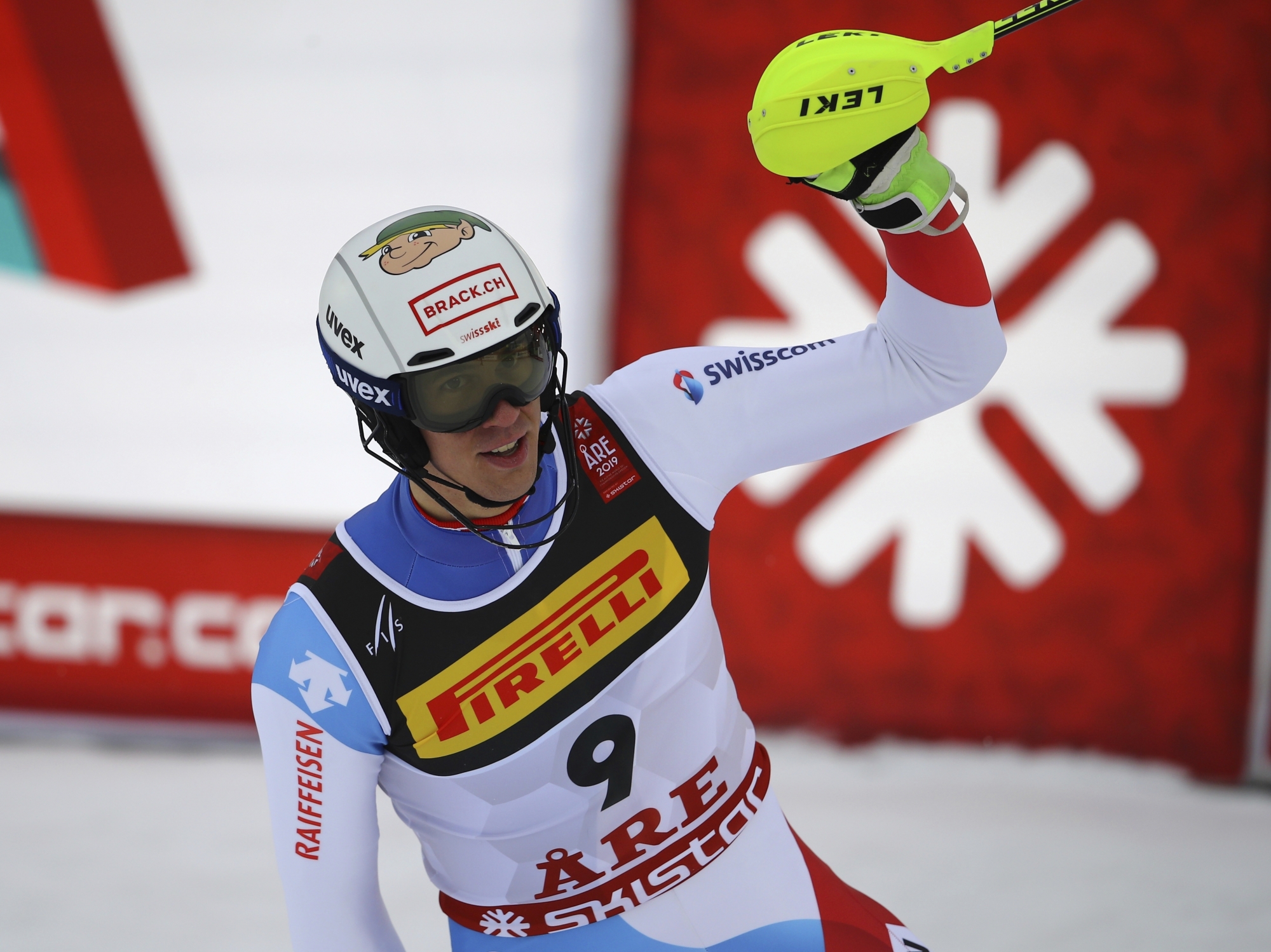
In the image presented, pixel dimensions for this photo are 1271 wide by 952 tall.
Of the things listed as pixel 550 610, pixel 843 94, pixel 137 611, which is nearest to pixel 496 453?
pixel 550 610

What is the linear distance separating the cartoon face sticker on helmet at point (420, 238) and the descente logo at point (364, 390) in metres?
0.14

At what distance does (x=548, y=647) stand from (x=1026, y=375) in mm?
2672

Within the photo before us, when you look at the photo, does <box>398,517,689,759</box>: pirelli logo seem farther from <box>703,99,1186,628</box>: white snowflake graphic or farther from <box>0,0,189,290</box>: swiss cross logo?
<box>0,0,189,290</box>: swiss cross logo

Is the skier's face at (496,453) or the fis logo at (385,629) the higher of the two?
the skier's face at (496,453)

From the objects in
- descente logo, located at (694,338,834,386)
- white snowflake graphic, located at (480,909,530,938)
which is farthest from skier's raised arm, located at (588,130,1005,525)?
white snowflake graphic, located at (480,909,530,938)

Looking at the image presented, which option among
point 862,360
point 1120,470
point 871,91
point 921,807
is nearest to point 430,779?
point 862,360

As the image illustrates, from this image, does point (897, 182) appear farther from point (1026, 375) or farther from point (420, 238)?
point (1026, 375)

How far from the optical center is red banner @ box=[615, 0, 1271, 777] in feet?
11.8

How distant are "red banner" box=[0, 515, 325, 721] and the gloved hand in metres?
2.90

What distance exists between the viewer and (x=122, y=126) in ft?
12.6

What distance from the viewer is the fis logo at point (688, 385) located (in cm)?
158

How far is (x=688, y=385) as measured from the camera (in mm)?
1594

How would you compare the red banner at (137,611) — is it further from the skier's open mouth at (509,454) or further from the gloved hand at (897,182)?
the gloved hand at (897,182)

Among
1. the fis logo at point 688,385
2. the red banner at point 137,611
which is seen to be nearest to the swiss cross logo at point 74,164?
the red banner at point 137,611
